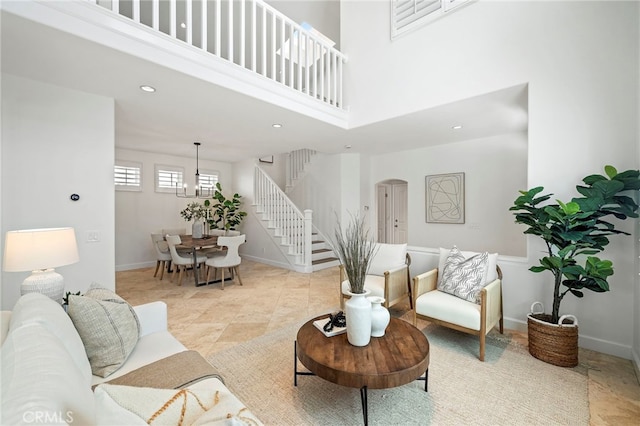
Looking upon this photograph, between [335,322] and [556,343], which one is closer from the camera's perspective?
[335,322]

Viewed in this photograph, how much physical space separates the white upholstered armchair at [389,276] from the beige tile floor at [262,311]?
37 centimetres

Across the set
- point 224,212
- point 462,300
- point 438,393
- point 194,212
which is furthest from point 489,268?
point 224,212

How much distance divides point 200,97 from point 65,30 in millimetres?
1272

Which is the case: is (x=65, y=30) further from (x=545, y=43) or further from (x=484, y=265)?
(x=545, y=43)

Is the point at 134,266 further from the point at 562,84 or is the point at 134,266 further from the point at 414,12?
the point at 562,84

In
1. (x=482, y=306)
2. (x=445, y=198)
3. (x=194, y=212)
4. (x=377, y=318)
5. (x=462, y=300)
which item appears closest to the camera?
(x=377, y=318)

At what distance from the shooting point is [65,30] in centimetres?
210

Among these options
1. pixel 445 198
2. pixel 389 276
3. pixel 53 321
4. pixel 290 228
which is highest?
pixel 445 198

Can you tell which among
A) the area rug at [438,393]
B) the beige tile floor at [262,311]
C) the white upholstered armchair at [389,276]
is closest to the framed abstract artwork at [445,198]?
the white upholstered armchair at [389,276]

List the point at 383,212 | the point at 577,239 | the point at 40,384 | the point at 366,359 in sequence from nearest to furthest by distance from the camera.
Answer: the point at 40,384
the point at 366,359
the point at 577,239
the point at 383,212

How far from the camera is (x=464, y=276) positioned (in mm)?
2832

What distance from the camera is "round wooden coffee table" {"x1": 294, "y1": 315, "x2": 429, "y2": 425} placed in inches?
61.0

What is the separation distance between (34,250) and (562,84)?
4.85 m

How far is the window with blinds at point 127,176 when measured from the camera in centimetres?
591
